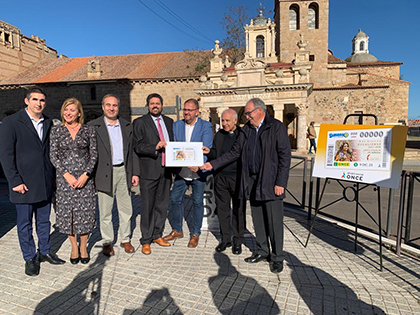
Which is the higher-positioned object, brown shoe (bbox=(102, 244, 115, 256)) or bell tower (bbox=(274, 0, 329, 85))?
bell tower (bbox=(274, 0, 329, 85))

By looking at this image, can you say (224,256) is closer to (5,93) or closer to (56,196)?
(56,196)

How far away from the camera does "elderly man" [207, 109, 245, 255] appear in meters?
3.69

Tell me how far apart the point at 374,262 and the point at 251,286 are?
1768mm

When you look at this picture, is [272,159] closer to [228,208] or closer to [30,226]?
[228,208]

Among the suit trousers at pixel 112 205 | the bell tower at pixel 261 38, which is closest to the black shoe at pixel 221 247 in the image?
the suit trousers at pixel 112 205

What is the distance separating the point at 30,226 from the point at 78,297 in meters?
1.21

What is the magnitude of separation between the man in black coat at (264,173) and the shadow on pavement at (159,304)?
1.22 metres

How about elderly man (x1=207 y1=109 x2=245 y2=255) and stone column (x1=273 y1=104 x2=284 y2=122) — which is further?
stone column (x1=273 y1=104 x2=284 y2=122)

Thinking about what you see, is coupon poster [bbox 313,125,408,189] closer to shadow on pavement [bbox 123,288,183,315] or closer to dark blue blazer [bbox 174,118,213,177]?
dark blue blazer [bbox 174,118,213,177]

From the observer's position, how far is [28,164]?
10.1ft

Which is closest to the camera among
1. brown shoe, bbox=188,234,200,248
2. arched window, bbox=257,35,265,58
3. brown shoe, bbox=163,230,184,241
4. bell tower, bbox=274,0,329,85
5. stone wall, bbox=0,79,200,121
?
brown shoe, bbox=188,234,200,248

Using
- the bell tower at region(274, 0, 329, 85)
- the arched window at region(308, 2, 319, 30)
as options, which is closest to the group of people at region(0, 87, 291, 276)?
the bell tower at region(274, 0, 329, 85)

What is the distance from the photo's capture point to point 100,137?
11.4ft

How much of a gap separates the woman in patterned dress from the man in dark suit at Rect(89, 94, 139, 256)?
146 millimetres
